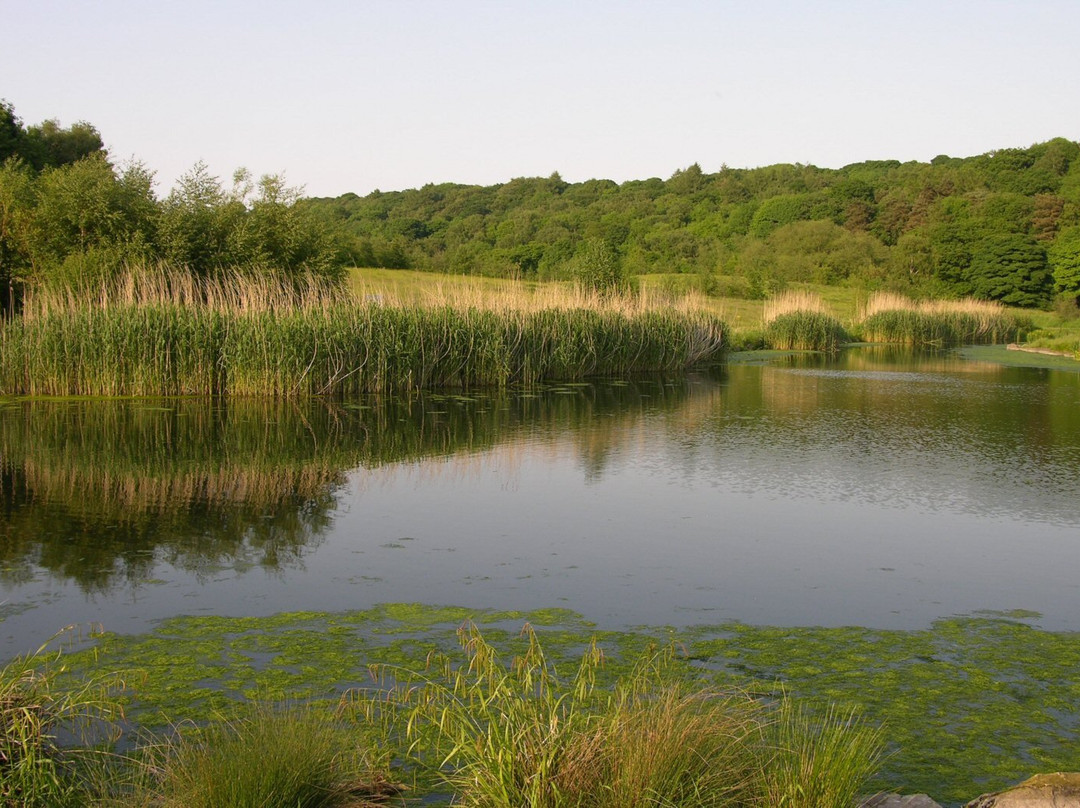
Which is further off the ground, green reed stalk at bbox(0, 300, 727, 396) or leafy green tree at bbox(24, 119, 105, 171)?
leafy green tree at bbox(24, 119, 105, 171)

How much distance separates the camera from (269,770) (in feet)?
10.1

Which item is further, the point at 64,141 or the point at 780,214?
the point at 780,214

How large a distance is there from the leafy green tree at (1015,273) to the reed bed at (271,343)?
146 ft

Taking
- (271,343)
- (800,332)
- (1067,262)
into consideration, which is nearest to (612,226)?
(1067,262)

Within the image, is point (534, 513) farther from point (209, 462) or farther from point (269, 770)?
point (269, 770)

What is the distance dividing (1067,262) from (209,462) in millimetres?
55959

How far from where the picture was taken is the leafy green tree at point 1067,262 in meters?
54.7

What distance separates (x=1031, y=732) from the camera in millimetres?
4180

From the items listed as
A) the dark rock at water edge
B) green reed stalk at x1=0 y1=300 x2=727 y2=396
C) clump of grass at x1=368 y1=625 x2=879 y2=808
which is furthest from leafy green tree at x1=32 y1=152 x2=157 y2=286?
the dark rock at water edge

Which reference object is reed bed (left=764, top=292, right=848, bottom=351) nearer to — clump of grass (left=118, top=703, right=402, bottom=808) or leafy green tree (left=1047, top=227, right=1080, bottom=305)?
leafy green tree (left=1047, top=227, right=1080, bottom=305)

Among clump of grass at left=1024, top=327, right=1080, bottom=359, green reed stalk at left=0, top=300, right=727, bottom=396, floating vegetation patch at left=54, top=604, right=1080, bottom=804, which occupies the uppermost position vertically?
green reed stalk at left=0, top=300, right=727, bottom=396

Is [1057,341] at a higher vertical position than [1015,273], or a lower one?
lower

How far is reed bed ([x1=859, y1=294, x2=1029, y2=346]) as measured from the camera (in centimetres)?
3909

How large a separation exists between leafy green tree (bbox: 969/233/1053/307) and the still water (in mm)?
45654
